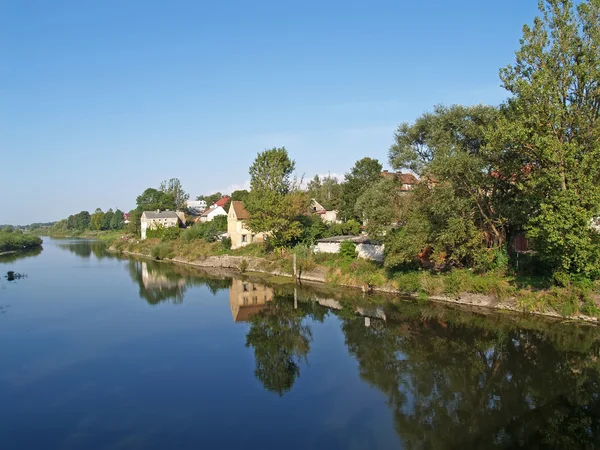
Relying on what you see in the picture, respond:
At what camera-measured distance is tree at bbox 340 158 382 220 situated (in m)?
53.0

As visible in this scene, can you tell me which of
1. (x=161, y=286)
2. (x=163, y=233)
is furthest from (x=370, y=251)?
(x=163, y=233)

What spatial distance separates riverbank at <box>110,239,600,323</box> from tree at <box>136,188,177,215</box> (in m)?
45.9

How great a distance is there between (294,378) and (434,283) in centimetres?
1353

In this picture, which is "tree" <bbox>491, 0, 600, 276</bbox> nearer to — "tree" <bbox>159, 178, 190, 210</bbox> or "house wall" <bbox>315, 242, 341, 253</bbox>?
"house wall" <bbox>315, 242, 341, 253</bbox>

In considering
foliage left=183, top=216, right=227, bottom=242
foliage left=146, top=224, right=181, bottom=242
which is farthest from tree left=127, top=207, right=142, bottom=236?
foliage left=183, top=216, right=227, bottom=242

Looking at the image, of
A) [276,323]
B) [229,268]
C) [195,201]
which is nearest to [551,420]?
[276,323]

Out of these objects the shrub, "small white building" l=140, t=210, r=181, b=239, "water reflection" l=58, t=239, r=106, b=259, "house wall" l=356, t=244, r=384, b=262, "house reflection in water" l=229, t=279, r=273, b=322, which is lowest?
"house reflection in water" l=229, t=279, r=273, b=322

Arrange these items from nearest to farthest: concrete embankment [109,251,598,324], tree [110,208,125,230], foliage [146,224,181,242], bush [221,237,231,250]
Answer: concrete embankment [109,251,598,324]
bush [221,237,231,250]
foliage [146,224,181,242]
tree [110,208,125,230]

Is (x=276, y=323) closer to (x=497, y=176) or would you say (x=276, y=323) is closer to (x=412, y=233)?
(x=412, y=233)

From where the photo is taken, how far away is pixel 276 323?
23828 millimetres

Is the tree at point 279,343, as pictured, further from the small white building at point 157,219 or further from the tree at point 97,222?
the tree at point 97,222

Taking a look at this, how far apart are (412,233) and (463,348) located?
986 cm

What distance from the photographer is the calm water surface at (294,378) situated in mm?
11656

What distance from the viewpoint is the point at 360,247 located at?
3509 centimetres
